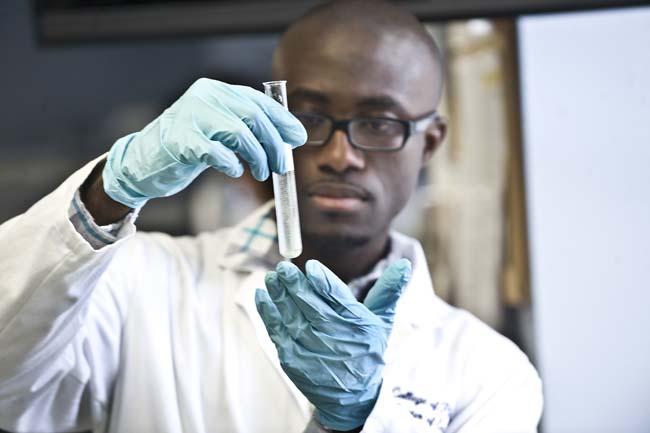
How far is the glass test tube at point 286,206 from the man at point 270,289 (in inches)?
1.3

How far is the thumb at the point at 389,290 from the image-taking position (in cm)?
98

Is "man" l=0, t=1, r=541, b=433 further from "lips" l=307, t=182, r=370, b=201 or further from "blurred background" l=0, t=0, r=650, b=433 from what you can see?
"blurred background" l=0, t=0, r=650, b=433

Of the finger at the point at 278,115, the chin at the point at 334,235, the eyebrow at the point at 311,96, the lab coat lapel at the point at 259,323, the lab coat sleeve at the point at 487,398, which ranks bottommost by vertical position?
the lab coat sleeve at the point at 487,398

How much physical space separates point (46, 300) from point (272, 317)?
0.30m

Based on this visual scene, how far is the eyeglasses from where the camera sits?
1259 millimetres

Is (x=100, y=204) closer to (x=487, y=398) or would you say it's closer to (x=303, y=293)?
(x=303, y=293)

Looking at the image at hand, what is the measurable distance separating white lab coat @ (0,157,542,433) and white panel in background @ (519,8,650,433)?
1.72 ft

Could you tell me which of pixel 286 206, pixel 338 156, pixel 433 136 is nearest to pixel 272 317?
pixel 286 206

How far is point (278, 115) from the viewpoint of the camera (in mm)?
954

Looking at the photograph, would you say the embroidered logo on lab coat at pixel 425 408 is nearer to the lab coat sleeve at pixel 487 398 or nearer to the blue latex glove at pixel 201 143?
the lab coat sleeve at pixel 487 398

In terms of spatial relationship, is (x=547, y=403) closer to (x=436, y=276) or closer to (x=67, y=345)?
(x=436, y=276)

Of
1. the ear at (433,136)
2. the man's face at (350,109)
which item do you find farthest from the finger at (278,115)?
the ear at (433,136)

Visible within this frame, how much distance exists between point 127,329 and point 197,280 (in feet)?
0.55

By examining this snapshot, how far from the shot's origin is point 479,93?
1869 millimetres
